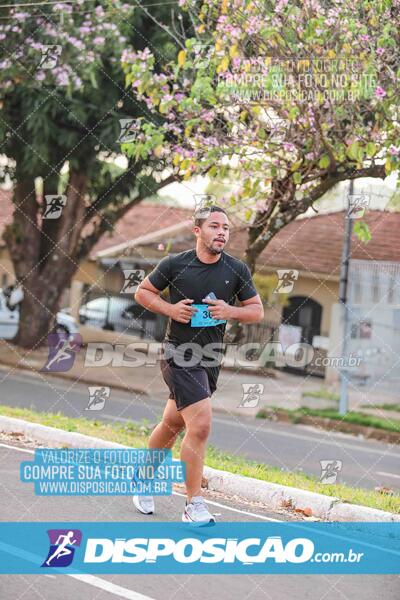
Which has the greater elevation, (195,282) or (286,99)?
(286,99)

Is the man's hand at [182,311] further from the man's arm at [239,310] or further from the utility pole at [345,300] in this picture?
the utility pole at [345,300]

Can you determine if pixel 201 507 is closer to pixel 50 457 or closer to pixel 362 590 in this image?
pixel 362 590

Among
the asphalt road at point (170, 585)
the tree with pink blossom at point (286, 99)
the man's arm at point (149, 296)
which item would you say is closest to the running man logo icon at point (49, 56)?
the tree with pink blossom at point (286, 99)

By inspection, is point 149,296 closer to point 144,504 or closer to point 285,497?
point 144,504

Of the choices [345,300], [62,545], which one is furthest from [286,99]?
[345,300]

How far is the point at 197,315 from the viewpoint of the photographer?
→ 23.2 ft

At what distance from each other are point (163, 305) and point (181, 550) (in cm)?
156

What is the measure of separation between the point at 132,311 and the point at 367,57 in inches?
920

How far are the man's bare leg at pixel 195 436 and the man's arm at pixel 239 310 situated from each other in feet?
1.88

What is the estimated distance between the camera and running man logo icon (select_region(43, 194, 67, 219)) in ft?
71.2

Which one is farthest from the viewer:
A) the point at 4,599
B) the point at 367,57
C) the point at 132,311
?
the point at 132,311

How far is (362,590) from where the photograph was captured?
241 inches

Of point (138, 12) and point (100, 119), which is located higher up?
point (138, 12)

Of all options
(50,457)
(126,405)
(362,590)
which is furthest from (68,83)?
(362,590)
